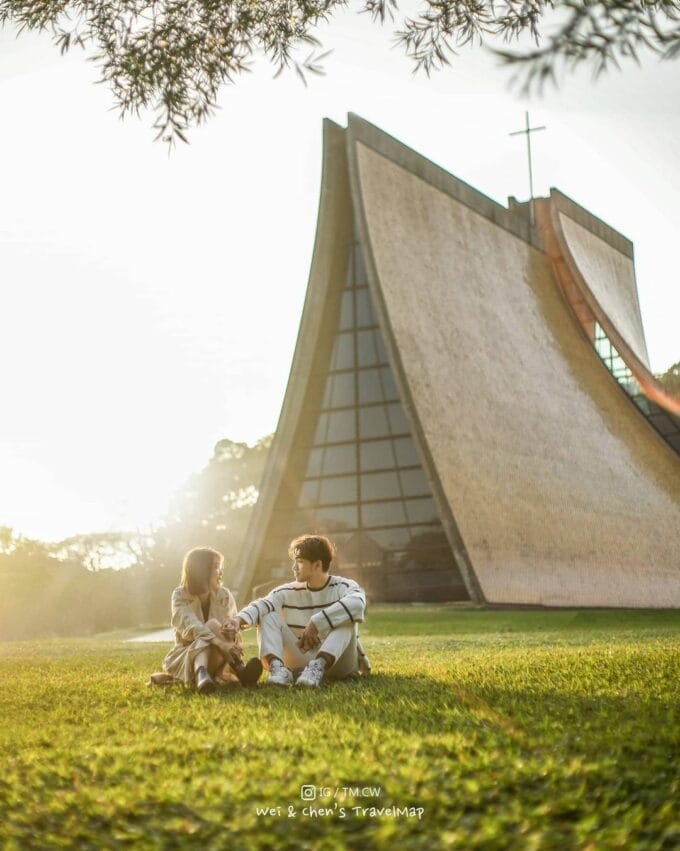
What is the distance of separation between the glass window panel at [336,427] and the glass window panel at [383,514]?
4.30ft

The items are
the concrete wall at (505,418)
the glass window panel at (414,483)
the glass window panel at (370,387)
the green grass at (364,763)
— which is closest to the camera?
the green grass at (364,763)

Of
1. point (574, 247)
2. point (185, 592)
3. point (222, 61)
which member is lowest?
point (185, 592)

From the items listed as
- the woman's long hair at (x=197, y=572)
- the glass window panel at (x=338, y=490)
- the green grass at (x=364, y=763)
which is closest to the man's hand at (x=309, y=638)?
the green grass at (x=364, y=763)

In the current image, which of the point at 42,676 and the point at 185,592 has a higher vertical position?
the point at 185,592

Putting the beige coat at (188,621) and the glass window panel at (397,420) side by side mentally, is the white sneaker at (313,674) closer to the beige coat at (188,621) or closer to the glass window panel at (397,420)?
the beige coat at (188,621)

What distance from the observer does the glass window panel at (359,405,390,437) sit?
57.3ft

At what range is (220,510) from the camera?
38.4 m

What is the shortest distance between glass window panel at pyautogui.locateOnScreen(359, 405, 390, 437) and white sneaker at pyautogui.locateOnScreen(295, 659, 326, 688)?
11977 millimetres

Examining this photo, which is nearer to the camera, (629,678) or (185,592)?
(629,678)

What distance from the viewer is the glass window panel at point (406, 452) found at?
17.1 metres

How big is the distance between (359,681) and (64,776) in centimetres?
274

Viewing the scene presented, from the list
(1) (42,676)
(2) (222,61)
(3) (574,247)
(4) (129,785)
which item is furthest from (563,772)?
(3) (574,247)

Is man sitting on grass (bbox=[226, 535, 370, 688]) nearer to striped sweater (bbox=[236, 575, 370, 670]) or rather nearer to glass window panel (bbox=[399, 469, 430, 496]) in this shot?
striped sweater (bbox=[236, 575, 370, 670])

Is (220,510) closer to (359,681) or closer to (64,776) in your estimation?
(359,681)
